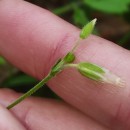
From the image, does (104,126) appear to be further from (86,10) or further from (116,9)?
(86,10)

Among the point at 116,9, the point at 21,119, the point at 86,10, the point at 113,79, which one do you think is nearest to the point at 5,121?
the point at 21,119

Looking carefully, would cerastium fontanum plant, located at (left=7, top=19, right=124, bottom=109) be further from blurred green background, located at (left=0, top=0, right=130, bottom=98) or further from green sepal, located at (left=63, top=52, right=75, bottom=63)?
blurred green background, located at (left=0, top=0, right=130, bottom=98)

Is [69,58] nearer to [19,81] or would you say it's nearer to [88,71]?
[88,71]

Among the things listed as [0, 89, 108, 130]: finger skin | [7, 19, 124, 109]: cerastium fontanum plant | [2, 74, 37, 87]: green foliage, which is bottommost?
[2, 74, 37, 87]: green foliage

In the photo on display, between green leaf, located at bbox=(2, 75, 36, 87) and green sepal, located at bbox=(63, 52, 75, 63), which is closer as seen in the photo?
green sepal, located at bbox=(63, 52, 75, 63)

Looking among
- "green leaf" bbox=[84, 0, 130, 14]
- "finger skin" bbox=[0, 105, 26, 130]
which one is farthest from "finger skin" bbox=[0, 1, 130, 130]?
"green leaf" bbox=[84, 0, 130, 14]
